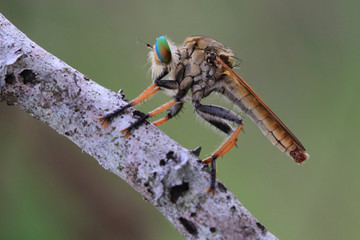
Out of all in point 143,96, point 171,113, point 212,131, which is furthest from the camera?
point 212,131

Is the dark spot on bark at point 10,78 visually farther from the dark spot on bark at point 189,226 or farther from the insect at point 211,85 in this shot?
the insect at point 211,85

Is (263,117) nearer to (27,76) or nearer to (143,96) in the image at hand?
(143,96)

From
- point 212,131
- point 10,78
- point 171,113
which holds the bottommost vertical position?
point 10,78

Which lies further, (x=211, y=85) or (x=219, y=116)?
(x=211, y=85)

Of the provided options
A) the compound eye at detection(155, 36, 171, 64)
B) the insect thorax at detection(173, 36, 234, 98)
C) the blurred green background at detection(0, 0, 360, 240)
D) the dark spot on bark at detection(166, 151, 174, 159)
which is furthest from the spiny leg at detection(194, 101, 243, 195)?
the blurred green background at detection(0, 0, 360, 240)

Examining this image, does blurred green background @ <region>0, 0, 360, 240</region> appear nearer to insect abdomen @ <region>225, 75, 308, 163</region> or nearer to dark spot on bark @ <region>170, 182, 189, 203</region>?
insect abdomen @ <region>225, 75, 308, 163</region>

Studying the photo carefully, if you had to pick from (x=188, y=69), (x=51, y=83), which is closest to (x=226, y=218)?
(x=51, y=83)

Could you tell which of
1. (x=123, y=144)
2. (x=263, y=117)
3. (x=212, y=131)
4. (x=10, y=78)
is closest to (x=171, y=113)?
(x=263, y=117)

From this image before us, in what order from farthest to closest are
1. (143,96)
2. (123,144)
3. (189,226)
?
(143,96) → (123,144) → (189,226)
